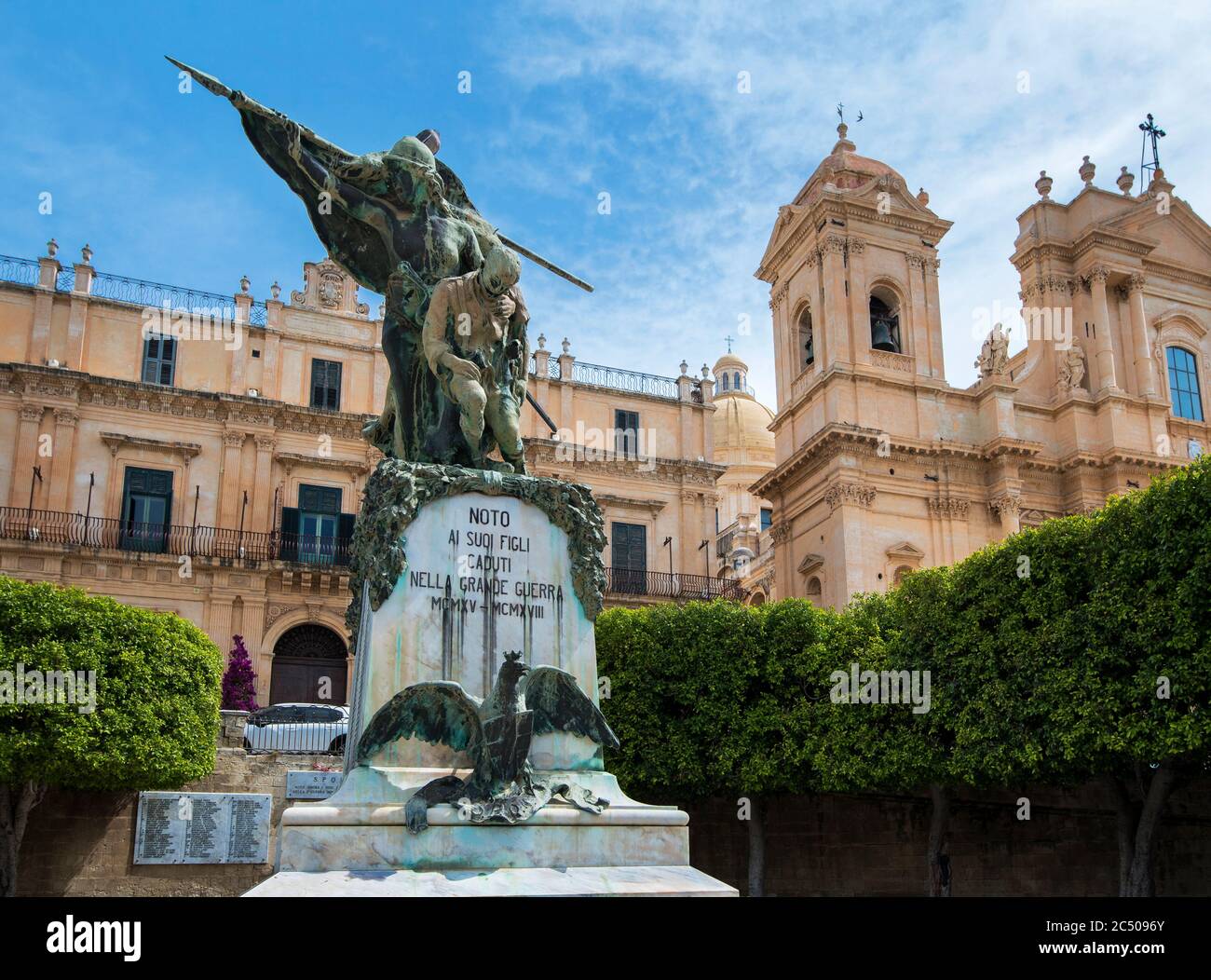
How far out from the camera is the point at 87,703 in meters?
20.9

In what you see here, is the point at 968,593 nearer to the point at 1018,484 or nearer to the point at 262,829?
Result: the point at 262,829

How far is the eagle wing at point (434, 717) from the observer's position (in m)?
7.52

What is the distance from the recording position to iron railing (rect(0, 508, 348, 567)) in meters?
34.2

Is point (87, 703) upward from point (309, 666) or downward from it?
downward

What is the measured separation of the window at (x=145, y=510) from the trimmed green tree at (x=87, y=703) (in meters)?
13.7

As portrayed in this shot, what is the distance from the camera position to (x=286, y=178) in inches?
372

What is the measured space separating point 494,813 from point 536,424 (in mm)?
35620

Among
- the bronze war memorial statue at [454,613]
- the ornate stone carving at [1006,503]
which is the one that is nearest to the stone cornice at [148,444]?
the ornate stone carving at [1006,503]

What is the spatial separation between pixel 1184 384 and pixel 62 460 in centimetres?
3866

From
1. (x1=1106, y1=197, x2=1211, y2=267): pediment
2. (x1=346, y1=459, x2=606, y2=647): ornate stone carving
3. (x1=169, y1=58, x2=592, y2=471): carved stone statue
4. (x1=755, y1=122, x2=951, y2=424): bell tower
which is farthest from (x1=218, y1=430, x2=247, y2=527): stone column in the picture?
(x1=1106, y1=197, x2=1211, y2=267): pediment

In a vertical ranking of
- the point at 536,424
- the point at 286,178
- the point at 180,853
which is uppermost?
the point at 536,424

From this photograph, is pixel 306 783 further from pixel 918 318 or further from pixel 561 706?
pixel 918 318

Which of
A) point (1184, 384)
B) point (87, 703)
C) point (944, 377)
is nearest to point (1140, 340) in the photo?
point (1184, 384)
